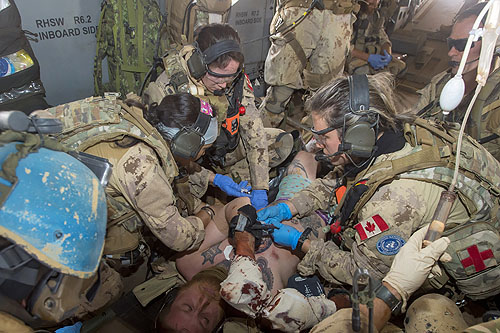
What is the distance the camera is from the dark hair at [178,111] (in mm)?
2307

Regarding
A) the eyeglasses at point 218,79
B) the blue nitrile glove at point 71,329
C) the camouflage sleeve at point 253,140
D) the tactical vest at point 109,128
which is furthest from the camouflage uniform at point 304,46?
the blue nitrile glove at point 71,329

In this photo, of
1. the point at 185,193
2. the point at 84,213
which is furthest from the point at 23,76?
the point at 84,213

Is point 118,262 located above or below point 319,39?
below

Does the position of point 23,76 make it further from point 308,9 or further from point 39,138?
point 308,9

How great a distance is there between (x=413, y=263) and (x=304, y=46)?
11.7 ft

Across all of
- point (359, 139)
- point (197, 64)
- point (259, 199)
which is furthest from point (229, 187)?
point (359, 139)

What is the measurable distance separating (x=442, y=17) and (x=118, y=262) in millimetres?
11539

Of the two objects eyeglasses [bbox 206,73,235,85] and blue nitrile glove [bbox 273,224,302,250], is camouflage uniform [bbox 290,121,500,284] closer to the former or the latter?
blue nitrile glove [bbox 273,224,302,250]

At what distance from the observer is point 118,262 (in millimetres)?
2855

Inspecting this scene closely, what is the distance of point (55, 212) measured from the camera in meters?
1.28

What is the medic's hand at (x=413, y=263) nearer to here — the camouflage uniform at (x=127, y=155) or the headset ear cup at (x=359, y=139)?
the headset ear cup at (x=359, y=139)

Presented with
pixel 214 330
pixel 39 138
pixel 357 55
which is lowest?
pixel 214 330

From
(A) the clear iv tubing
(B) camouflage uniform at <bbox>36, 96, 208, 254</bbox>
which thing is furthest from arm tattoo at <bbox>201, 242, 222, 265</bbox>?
(A) the clear iv tubing

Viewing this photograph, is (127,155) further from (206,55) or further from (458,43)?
(458,43)
